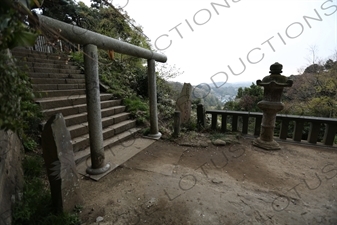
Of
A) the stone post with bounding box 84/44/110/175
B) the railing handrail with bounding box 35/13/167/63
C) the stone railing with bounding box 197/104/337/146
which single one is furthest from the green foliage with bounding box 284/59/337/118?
the stone post with bounding box 84/44/110/175

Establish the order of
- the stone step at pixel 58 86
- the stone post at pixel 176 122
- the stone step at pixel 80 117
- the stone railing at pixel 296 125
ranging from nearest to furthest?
the stone step at pixel 80 117, the stone railing at pixel 296 125, the stone step at pixel 58 86, the stone post at pixel 176 122

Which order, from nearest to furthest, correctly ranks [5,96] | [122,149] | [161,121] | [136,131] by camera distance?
1. [5,96]
2. [122,149]
3. [136,131]
4. [161,121]

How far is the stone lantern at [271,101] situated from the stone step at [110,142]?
2.74 m

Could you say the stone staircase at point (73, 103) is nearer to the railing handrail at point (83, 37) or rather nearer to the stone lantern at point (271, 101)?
the railing handrail at point (83, 37)

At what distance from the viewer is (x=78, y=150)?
113 inches

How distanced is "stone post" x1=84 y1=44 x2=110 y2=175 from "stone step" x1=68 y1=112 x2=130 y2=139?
2.92 ft

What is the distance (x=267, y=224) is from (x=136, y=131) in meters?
3.08

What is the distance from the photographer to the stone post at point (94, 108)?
2.23 meters

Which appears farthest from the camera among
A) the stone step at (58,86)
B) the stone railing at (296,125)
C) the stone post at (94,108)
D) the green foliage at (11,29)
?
the stone step at (58,86)

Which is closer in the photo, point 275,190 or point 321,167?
point 275,190

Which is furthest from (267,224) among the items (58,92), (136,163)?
(58,92)

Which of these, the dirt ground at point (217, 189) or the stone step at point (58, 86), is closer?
the dirt ground at point (217, 189)

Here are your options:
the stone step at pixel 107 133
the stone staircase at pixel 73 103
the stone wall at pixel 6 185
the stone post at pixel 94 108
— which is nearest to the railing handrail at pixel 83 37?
the stone post at pixel 94 108

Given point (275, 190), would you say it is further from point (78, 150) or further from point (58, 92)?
point (58, 92)
